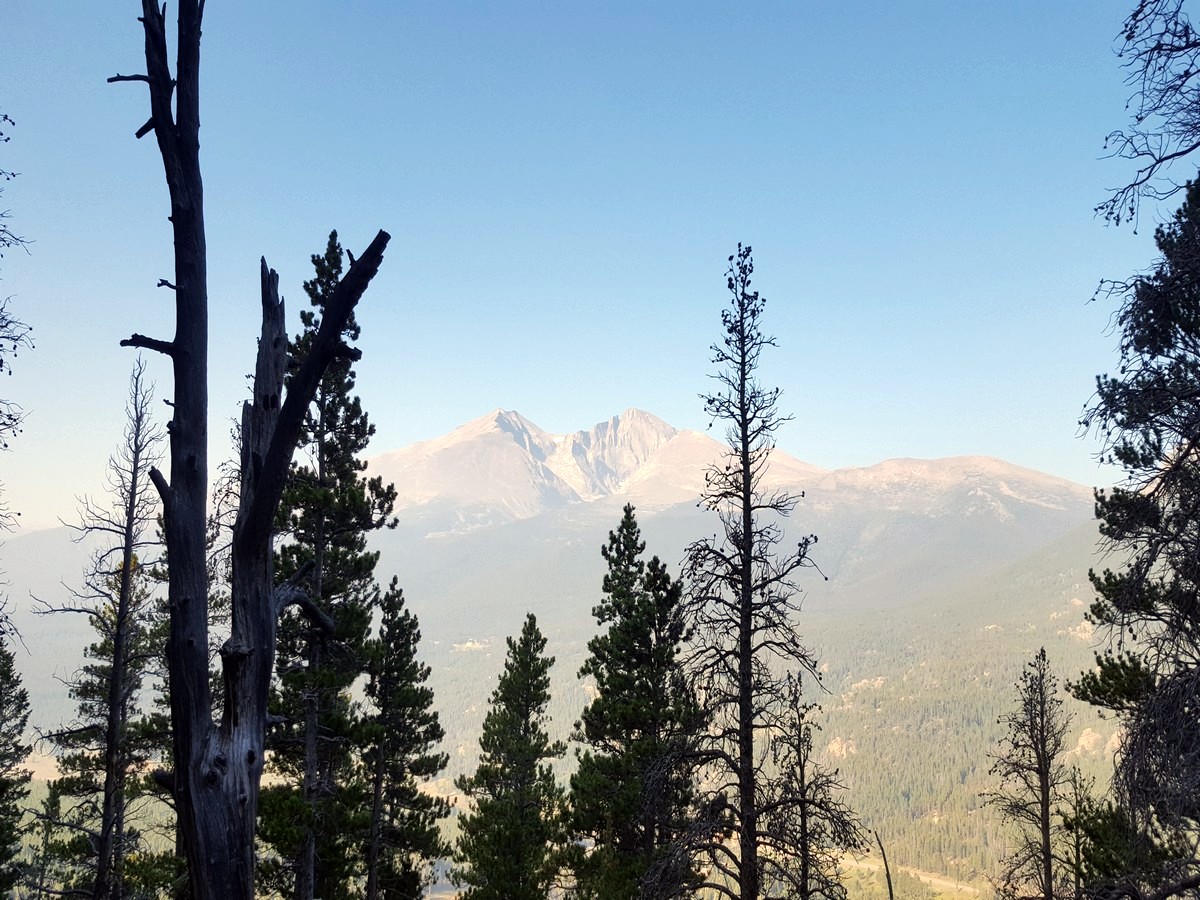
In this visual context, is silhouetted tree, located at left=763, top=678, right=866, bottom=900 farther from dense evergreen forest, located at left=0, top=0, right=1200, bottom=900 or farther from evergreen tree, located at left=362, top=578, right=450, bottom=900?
evergreen tree, located at left=362, top=578, right=450, bottom=900

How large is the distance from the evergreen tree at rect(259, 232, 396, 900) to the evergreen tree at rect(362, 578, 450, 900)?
8.14 ft

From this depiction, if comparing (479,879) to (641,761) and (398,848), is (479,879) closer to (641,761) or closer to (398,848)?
(398,848)

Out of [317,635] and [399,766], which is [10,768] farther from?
[317,635]

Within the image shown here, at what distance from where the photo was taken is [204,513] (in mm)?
4105

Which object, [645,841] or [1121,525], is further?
[645,841]

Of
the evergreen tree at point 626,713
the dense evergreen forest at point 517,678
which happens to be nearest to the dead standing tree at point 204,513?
the dense evergreen forest at point 517,678

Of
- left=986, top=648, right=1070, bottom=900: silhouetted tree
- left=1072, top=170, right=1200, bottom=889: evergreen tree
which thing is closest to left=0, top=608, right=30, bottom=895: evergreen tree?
left=1072, top=170, right=1200, bottom=889: evergreen tree

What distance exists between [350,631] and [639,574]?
7994 millimetres

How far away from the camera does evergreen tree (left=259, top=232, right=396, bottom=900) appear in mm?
13859

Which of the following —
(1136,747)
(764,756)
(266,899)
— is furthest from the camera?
(266,899)

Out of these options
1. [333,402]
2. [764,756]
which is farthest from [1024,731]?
[333,402]

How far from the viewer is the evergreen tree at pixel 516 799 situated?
68.5 ft

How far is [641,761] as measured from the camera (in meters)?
17.1

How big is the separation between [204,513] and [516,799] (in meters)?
20.3
